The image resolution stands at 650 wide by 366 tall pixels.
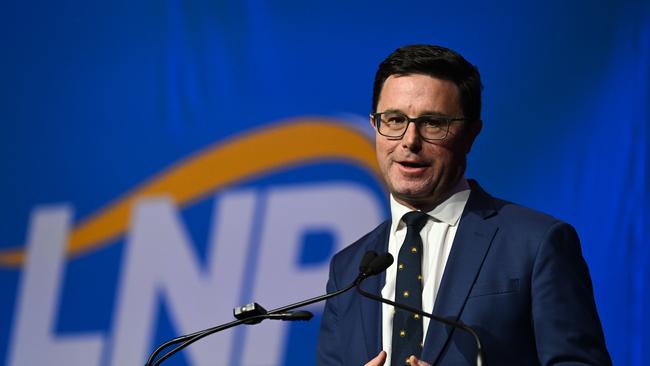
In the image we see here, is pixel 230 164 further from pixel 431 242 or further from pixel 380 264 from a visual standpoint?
pixel 380 264

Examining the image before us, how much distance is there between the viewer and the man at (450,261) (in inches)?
78.2

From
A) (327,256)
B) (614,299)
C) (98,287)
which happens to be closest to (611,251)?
(614,299)

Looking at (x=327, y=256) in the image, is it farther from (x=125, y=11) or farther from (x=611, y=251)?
(x=125, y=11)

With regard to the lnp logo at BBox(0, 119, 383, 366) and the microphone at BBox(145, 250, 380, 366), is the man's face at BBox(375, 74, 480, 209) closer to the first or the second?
the microphone at BBox(145, 250, 380, 366)

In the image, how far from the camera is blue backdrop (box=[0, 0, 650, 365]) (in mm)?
3109

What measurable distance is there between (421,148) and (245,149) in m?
1.53


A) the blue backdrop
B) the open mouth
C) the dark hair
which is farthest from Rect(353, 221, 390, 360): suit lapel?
the blue backdrop

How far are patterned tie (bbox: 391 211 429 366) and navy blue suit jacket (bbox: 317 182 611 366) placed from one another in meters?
Result: 0.05

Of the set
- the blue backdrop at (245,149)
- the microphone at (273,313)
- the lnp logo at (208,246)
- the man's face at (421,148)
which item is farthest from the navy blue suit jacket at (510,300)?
the lnp logo at (208,246)

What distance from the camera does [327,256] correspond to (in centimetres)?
341

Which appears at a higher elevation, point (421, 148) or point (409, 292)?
point (421, 148)

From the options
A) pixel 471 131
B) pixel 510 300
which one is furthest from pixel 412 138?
pixel 510 300

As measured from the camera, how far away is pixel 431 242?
7.21 feet

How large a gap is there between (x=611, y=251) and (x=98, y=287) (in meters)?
1.94
